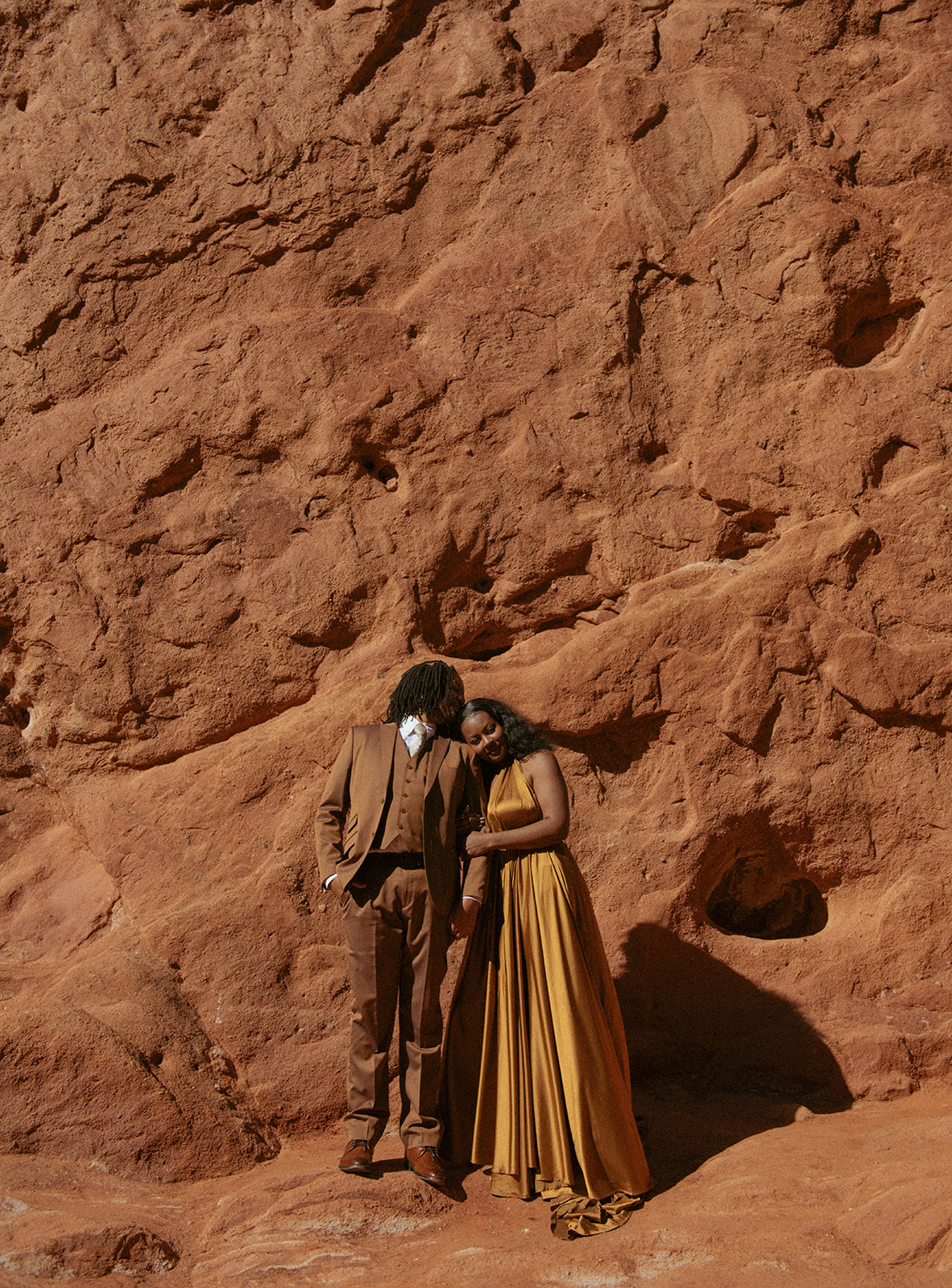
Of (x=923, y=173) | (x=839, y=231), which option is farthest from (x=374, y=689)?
(x=923, y=173)

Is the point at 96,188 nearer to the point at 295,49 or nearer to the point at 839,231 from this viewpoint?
the point at 295,49

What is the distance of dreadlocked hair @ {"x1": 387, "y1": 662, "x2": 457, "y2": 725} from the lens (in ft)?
11.7

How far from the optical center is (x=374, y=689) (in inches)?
171

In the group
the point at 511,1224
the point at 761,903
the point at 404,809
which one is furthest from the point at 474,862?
the point at 761,903

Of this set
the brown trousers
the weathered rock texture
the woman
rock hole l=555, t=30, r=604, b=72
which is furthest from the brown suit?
rock hole l=555, t=30, r=604, b=72

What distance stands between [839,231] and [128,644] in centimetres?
356

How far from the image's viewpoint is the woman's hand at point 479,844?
346 cm

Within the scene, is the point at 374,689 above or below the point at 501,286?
below

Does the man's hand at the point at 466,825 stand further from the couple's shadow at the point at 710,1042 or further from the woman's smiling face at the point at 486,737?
the couple's shadow at the point at 710,1042

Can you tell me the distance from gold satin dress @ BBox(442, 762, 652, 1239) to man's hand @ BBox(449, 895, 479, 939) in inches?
4.8

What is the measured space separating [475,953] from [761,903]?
1.66m

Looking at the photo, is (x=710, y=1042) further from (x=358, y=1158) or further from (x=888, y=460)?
(x=888, y=460)

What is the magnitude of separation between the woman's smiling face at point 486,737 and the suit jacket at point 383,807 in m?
0.05

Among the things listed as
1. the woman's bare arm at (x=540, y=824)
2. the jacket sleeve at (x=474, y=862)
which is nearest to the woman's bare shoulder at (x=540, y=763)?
the woman's bare arm at (x=540, y=824)
